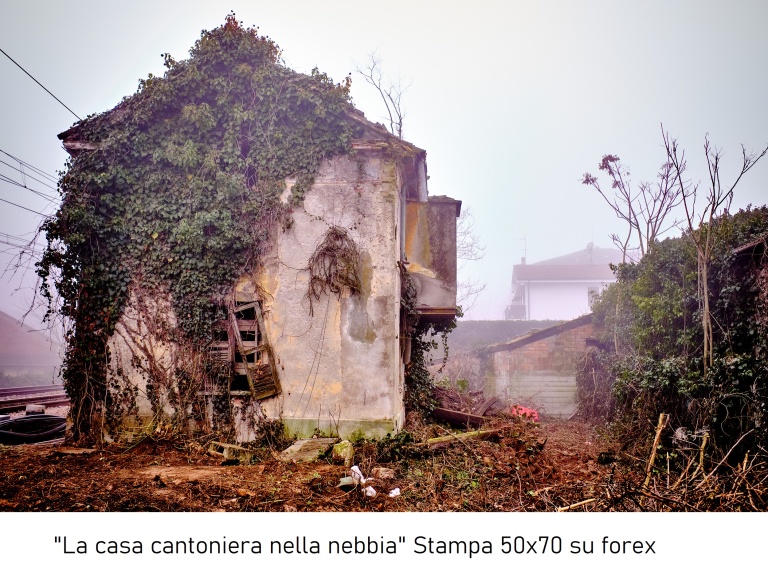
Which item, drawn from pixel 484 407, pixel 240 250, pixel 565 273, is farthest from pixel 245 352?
pixel 565 273

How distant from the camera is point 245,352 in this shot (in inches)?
351

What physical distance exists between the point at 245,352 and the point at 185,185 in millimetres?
2963

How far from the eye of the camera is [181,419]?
8898mm

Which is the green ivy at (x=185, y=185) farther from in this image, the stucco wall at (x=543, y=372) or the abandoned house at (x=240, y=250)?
the stucco wall at (x=543, y=372)

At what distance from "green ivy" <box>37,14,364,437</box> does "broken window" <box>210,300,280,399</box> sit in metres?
0.30

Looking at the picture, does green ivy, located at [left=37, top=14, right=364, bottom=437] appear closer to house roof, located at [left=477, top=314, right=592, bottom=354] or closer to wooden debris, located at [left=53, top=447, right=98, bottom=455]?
wooden debris, located at [left=53, top=447, right=98, bottom=455]

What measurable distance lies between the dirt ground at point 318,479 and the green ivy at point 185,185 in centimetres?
182

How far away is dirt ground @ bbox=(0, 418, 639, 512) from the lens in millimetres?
5457

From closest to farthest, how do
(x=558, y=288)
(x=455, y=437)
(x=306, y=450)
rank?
(x=306, y=450) < (x=455, y=437) < (x=558, y=288)

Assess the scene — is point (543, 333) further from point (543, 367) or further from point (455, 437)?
point (455, 437)

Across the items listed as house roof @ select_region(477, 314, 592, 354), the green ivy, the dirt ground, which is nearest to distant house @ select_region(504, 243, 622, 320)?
house roof @ select_region(477, 314, 592, 354)

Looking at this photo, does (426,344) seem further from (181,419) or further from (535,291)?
(535,291)

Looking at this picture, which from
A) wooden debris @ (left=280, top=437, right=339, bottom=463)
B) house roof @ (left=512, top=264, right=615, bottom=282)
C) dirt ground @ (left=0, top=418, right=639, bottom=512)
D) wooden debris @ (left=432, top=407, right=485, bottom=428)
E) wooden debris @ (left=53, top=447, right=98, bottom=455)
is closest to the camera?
dirt ground @ (left=0, top=418, right=639, bottom=512)

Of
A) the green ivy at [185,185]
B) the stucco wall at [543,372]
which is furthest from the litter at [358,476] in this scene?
the stucco wall at [543,372]
